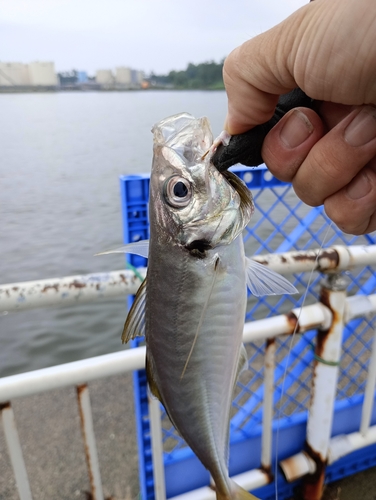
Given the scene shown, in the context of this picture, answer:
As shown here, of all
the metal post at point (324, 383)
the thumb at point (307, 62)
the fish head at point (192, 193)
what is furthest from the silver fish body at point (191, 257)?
the metal post at point (324, 383)

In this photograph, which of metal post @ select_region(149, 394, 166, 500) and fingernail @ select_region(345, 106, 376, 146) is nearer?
fingernail @ select_region(345, 106, 376, 146)

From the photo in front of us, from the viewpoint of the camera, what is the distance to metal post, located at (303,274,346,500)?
7.02 feet

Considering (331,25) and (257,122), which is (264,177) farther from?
(331,25)

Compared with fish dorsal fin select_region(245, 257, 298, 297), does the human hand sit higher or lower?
higher

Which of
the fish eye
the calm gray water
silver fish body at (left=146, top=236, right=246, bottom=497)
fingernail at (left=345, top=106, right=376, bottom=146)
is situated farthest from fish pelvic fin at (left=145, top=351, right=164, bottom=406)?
the calm gray water

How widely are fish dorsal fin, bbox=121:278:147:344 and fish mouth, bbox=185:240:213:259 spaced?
0.63 feet

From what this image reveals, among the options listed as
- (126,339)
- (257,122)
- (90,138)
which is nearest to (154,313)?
(126,339)

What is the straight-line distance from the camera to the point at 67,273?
6.70 meters

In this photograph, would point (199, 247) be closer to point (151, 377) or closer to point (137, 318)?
point (137, 318)

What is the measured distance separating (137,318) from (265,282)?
0.40 m

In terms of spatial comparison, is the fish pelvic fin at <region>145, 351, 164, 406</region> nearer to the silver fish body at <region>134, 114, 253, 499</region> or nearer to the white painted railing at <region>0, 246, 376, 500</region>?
the silver fish body at <region>134, 114, 253, 499</region>

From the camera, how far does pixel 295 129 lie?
1152mm

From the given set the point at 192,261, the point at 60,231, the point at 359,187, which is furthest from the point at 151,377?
the point at 60,231

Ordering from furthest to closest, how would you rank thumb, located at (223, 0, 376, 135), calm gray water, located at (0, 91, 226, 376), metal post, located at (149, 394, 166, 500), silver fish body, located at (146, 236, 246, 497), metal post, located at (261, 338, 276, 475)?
1. calm gray water, located at (0, 91, 226, 376)
2. metal post, located at (261, 338, 276, 475)
3. metal post, located at (149, 394, 166, 500)
4. silver fish body, located at (146, 236, 246, 497)
5. thumb, located at (223, 0, 376, 135)
